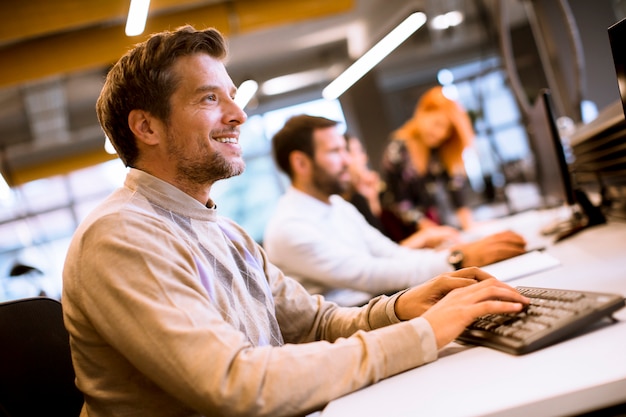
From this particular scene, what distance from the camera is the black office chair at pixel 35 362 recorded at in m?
1.23

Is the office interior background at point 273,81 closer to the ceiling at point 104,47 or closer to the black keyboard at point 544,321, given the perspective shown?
the ceiling at point 104,47

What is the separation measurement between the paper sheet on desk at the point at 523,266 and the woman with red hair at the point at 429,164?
2870 mm

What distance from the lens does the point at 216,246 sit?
141 centimetres

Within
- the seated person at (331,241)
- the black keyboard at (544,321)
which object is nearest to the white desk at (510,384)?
the black keyboard at (544,321)

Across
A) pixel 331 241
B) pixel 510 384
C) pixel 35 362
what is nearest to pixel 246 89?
pixel 331 241

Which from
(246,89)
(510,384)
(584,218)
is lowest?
(584,218)

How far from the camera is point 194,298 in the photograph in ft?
3.56

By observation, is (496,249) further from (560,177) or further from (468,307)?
(468,307)

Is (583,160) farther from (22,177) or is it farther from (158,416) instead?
(22,177)

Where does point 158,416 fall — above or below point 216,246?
below

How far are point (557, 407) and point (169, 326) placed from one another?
0.58m

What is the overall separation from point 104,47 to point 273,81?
5.32 meters

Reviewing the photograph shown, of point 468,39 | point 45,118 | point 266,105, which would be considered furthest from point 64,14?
point 468,39

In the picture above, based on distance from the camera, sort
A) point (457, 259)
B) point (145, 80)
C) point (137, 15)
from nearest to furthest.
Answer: point (145, 80)
point (457, 259)
point (137, 15)
